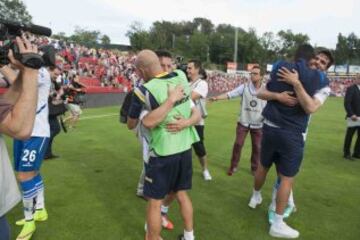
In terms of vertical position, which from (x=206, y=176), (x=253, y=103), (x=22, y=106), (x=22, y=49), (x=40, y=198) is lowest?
(x=206, y=176)

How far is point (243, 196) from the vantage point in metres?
6.03

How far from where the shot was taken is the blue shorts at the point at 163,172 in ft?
12.3

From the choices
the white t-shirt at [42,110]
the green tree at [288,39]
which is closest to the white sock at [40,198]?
the white t-shirt at [42,110]

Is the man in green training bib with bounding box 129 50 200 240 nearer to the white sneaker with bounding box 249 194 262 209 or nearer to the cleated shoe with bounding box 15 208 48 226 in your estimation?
the cleated shoe with bounding box 15 208 48 226

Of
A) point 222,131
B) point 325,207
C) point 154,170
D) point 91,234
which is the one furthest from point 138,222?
point 222,131

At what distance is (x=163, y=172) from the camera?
375 centimetres

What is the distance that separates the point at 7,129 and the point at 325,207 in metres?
4.72

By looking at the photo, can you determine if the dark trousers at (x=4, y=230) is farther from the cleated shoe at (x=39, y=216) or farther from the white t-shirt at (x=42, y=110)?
the cleated shoe at (x=39, y=216)

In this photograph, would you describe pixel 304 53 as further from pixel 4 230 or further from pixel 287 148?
pixel 4 230

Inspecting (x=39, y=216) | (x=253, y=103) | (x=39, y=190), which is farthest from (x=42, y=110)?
(x=253, y=103)

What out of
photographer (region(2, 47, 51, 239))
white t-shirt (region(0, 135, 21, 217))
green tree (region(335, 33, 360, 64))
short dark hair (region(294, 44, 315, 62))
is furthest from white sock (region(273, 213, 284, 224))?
green tree (region(335, 33, 360, 64))

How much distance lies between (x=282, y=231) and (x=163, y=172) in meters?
1.75

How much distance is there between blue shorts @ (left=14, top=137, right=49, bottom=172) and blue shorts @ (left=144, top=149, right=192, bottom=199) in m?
1.40

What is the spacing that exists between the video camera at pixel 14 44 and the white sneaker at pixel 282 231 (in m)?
3.39
